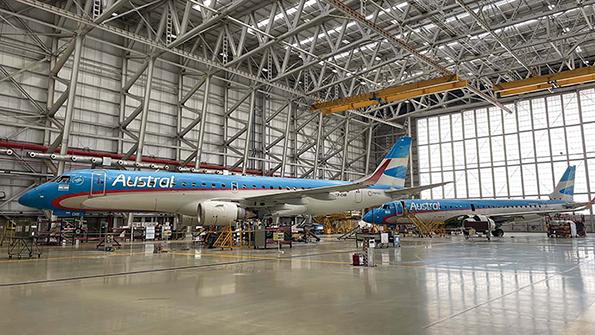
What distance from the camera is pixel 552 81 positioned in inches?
1139

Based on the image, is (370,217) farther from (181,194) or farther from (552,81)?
(552,81)

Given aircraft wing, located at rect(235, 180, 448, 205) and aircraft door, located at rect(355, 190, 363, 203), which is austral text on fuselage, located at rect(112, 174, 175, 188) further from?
aircraft door, located at rect(355, 190, 363, 203)

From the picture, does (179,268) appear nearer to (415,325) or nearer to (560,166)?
(415,325)

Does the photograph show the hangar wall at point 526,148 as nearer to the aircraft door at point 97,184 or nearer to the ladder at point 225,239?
the ladder at point 225,239

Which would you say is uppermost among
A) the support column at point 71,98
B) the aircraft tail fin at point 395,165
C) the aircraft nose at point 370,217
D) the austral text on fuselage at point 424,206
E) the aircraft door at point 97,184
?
the support column at point 71,98

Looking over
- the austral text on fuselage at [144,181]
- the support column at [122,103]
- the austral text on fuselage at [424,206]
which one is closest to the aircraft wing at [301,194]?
the austral text on fuselage at [144,181]

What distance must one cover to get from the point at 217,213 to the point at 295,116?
29.7 metres

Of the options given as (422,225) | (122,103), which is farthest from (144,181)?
(422,225)

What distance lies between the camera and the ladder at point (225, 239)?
1883cm

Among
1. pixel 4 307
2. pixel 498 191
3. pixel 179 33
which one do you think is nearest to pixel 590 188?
pixel 498 191

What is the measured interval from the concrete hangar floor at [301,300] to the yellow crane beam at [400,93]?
21.2 meters

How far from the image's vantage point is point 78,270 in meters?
10.0

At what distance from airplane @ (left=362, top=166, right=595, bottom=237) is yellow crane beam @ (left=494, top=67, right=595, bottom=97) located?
31.8 ft

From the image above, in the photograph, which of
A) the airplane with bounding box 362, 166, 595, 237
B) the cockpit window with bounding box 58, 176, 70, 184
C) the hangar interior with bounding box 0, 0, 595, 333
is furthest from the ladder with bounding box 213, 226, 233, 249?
the airplane with bounding box 362, 166, 595, 237
